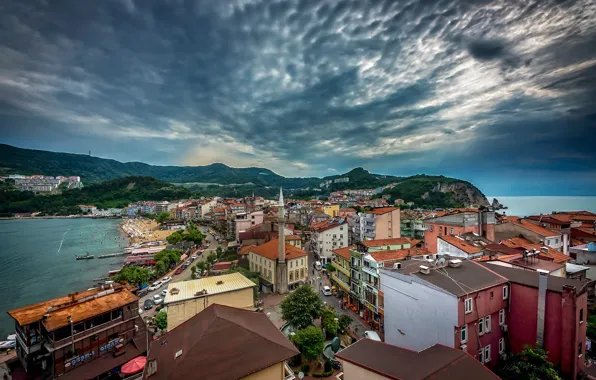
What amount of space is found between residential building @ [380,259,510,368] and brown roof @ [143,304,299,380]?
21.0 feet

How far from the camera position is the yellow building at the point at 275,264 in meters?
28.5

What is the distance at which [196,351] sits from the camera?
7602 mm

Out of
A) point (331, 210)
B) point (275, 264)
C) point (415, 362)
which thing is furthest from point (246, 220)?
point (415, 362)

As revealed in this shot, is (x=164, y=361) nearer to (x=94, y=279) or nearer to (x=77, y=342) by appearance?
(x=77, y=342)

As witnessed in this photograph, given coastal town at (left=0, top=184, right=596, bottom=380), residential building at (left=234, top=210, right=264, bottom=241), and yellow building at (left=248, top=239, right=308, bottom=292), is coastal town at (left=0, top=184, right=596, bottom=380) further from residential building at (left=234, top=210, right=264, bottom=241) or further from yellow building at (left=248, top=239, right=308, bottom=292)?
residential building at (left=234, top=210, right=264, bottom=241)

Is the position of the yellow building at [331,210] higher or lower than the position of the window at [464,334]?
lower

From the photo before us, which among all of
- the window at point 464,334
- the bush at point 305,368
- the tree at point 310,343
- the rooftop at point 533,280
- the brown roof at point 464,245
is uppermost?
the rooftop at point 533,280

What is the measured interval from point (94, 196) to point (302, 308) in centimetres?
17621

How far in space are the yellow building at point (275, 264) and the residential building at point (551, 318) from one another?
1955 cm

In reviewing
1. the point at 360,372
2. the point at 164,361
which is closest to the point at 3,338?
the point at 164,361

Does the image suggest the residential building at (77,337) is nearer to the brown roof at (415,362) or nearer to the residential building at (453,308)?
the brown roof at (415,362)

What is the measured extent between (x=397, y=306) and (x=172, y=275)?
31.5 m

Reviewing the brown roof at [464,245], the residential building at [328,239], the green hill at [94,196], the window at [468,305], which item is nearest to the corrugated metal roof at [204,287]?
the window at [468,305]

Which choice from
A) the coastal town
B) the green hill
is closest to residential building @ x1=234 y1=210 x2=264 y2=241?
the coastal town
